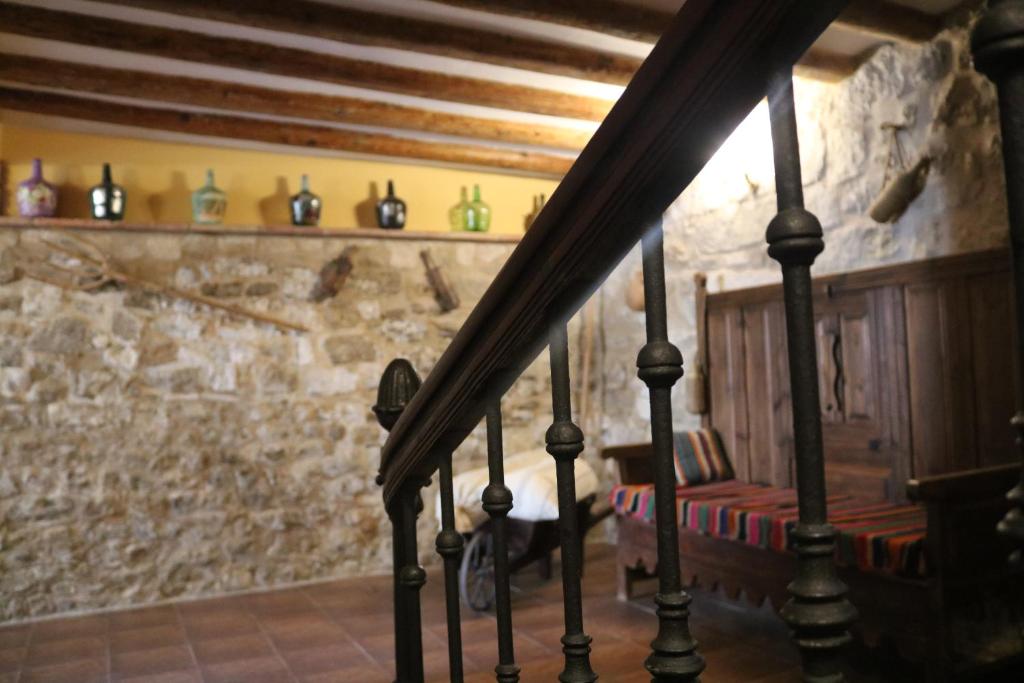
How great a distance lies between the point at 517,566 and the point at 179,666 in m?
1.51

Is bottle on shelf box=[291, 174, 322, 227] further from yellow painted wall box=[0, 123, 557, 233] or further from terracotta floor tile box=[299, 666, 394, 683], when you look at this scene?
terracotta floor tile box=[299, 666, 394, 683]

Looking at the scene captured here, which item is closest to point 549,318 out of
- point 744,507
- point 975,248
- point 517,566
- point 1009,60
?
point 1009,60

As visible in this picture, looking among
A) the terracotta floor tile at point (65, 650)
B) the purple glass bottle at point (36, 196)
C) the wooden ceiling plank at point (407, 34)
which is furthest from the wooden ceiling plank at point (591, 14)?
the terracotta floor tile at point (65, 650)

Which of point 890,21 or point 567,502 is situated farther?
point 890,21

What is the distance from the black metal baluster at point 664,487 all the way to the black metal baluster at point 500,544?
371 mm

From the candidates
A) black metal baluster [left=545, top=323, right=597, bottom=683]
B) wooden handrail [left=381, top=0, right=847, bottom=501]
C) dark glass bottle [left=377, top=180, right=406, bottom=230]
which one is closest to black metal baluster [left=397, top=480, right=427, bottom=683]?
wooden handrail [left=381, top=0, right=847, bottom=501]

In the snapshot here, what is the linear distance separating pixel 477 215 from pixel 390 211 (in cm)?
59

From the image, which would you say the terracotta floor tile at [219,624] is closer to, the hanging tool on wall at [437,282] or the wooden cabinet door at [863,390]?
the hanging tool on wall at [437,282]

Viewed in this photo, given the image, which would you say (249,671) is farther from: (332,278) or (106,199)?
(106,199)

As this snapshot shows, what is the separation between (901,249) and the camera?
11.8 feet

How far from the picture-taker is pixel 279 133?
4.86 metres

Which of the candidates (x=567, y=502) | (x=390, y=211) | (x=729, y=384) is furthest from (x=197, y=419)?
(x=567, y=502)

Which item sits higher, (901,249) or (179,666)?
(901,249)

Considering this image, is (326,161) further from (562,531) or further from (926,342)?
(562,531)
